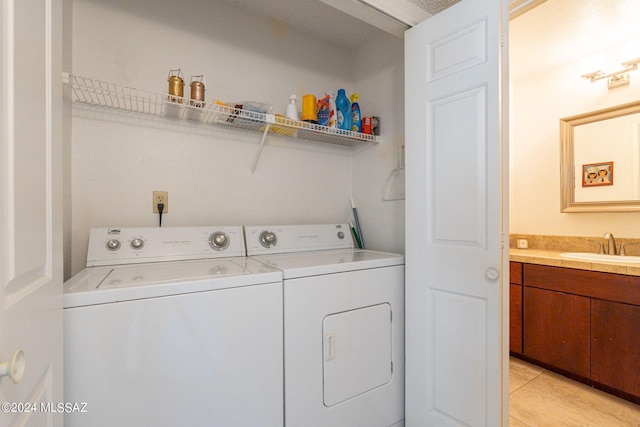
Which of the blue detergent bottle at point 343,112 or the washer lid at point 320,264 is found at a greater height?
the blue detergent bottle at point 343,112

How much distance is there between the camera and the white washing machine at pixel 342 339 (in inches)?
48.9

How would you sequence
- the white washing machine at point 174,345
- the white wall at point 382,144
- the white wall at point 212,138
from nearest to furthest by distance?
the white washing machine at point 174,345 → the white wall at point 212,138 → the white wall at point 382,144

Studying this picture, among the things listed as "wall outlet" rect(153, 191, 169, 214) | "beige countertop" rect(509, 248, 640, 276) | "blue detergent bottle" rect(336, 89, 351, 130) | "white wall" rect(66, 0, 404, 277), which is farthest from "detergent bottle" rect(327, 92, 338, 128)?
"beige countertop" rect(509, 248, 640, 276)

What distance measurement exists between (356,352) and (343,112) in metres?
1.46

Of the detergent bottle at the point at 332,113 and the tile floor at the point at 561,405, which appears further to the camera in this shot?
the detergent bottle at the point at 332,113

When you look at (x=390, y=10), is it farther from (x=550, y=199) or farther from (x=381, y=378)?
(x=550, y=199)

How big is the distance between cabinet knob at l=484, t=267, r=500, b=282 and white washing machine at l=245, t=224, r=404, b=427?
1.47 ft

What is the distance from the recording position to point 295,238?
6.07 ft

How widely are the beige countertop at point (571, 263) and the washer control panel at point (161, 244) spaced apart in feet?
7.32

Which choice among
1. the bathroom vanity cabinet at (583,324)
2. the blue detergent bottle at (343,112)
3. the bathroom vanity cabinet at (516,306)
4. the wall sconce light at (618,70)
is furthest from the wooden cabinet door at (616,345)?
the blue detergent bottle at (343,112)

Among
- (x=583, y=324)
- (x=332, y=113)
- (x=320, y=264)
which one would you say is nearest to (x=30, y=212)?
(x=320, y=264)

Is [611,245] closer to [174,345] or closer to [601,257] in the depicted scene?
[601,257]

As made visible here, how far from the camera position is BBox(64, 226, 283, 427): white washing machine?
0.90 m

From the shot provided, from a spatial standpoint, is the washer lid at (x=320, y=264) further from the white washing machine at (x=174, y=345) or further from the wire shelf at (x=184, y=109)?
the wire shelf at (x=184, y=109)
